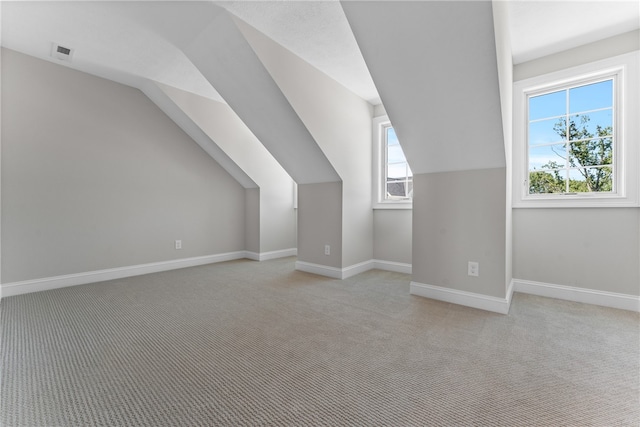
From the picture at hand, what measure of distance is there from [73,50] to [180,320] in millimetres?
2768

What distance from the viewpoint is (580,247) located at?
256 centimetres

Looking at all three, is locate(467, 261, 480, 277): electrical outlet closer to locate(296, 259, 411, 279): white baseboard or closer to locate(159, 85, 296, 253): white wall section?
locate(296, 259, 411, 279): white baseboard

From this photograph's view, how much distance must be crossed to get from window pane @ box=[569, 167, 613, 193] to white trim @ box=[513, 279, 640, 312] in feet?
3.08

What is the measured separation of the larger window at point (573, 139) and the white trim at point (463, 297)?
4.36 feet

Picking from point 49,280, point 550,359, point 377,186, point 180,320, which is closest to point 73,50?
point 49,280

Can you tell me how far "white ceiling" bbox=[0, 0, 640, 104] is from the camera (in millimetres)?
2039

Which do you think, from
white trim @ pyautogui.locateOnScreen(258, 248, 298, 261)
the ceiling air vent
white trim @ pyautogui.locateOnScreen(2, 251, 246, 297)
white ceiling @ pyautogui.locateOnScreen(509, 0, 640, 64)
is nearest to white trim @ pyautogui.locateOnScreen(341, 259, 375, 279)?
white trim @ pyautogui.locateOnScreen(258, 248, 298, 261)

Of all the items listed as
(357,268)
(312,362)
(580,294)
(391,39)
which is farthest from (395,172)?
(312,362)

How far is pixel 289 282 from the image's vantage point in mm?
3227

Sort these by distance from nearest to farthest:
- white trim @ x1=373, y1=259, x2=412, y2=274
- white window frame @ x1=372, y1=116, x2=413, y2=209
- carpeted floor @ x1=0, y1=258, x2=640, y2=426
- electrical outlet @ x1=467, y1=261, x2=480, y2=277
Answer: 1. carpeted floor @ x1=0, y1=258, x2=640, y2=426
2. electrical outlet @ x1=467, y1=261, x2=480, y2=277
3. white trim @ x1=373, y1=259, x2=412, y2=274
4. white window frame @ x1=372, y1=116, x2=413, y2=209

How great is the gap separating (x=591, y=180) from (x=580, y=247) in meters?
0.64

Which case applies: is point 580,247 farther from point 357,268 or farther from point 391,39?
point 391,39

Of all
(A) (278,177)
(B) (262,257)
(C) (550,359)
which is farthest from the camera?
(A) (278,177)

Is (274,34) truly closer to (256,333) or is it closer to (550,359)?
(256,333)
